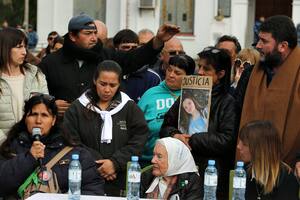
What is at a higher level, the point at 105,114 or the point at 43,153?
the point at 105,114

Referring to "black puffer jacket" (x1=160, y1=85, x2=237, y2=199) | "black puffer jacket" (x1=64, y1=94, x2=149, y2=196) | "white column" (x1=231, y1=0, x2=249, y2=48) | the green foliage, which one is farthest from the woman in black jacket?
the green foliage

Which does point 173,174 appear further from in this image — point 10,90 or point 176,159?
point 10,90

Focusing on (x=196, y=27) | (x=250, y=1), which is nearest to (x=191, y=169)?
(x=196, y=27)

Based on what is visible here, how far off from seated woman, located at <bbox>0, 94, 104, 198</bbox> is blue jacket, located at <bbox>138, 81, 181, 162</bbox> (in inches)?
41.0

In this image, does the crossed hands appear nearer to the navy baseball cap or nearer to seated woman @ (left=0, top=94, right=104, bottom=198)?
seated woman @ (left=0, top=94, right=104, bottom=198)

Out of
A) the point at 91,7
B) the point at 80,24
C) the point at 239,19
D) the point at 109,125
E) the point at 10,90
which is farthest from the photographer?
the point at 239,19

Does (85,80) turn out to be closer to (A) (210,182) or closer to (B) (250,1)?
(A) (210,182)

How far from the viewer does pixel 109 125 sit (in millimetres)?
5832

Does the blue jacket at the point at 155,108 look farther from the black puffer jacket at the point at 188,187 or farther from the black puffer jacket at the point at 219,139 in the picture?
the black puffer jacket at the point at 188,187

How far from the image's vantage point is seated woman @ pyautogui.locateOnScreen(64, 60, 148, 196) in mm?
5824

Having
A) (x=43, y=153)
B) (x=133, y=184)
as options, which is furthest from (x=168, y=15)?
(x=133, y=184)

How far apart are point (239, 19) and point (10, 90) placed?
59.9 feet

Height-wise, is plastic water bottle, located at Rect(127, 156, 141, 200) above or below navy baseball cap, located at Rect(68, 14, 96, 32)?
below

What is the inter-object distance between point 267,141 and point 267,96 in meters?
0.46
